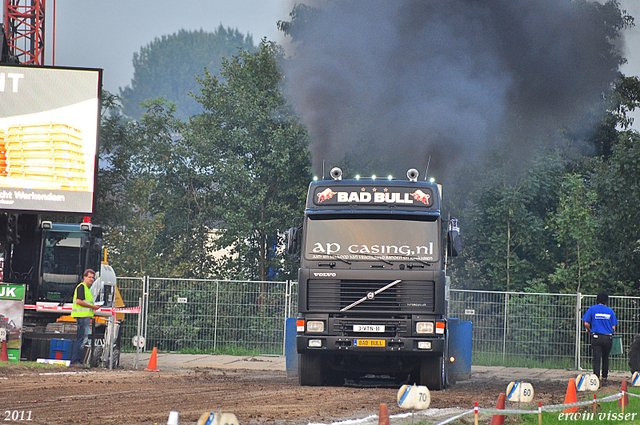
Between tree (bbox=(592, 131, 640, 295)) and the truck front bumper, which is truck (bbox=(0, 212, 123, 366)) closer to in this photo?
the truck front bumper

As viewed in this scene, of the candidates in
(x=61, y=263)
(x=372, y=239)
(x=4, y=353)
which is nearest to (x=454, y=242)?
(x=372, y=239)

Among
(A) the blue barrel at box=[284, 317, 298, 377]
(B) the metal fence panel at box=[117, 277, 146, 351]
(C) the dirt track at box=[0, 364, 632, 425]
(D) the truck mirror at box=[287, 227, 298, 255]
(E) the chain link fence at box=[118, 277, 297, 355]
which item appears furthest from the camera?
(B) the metal fence panel at box=[117, 277, 146, 351]

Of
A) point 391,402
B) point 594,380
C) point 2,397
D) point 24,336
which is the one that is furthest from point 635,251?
point 2,397

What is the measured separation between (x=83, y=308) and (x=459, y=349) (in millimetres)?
6875

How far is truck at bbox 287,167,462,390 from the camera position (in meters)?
12.7

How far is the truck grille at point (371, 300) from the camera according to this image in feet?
41.5

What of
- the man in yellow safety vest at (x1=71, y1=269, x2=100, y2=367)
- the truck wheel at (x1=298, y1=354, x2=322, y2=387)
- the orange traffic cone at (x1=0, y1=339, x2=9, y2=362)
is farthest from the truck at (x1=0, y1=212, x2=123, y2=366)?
the truck wheel at (x1=298, y1=354, x2=322, y2=387)

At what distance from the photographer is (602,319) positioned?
637 inches

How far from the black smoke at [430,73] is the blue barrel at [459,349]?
453 cm

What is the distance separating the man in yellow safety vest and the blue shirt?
946 cm

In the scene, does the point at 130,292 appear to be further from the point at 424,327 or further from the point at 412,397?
the point at 412,397

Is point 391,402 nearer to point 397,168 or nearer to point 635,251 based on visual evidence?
point 397,168

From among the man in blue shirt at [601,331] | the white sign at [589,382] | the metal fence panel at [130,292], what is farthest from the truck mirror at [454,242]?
the metal fence panel at [130,292]

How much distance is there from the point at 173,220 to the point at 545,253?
42.3 ft
